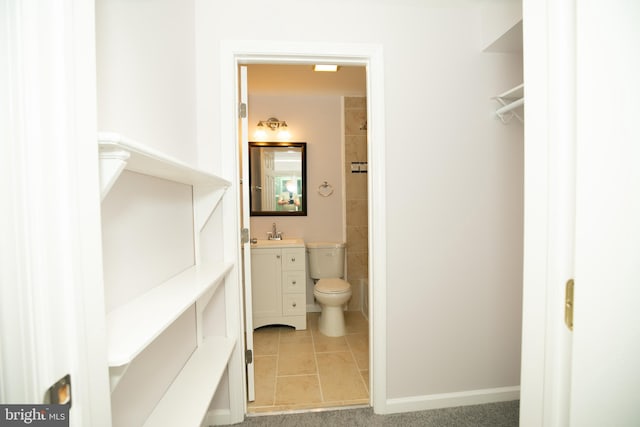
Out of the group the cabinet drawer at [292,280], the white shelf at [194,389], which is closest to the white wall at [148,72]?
the white shelf at [194,389]

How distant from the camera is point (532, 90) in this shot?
0.59m

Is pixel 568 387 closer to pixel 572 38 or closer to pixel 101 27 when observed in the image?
pixel 572 38

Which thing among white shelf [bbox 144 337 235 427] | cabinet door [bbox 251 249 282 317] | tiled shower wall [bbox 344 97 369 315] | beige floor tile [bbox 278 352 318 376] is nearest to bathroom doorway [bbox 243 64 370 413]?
tiled shower wall [bbox 344 97 369 315]

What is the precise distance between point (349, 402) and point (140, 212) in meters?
1.67

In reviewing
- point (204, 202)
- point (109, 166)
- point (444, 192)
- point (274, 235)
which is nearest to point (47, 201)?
point (109, 166)

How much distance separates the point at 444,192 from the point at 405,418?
138 centimetres

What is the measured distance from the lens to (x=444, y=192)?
1715 mm

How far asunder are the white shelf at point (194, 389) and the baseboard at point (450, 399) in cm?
106

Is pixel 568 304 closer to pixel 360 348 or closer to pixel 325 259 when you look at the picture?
pixel 360 348

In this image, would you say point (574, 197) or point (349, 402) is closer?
point (574, 197)

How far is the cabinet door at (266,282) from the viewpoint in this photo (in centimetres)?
278

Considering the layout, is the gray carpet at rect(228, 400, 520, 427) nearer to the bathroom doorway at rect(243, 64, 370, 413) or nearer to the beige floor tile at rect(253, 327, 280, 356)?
the beige floor tile at rect(253, 327, 280, 356)

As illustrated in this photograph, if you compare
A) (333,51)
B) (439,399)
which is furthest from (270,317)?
(333,51)

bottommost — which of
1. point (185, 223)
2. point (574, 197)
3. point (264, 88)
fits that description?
point (185, 223)
